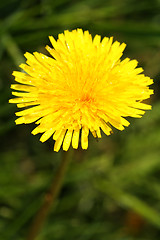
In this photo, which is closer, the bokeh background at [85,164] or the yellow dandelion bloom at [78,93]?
the yellow dandelion bloom at [78,93]

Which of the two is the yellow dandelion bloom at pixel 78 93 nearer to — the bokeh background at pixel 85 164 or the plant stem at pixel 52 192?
the plant stem at pixel 52 192

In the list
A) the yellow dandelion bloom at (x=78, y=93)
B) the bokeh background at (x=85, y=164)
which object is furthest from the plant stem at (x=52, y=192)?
the bokeh background at (x=85, y=164)

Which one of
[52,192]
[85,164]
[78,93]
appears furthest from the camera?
[85,164]

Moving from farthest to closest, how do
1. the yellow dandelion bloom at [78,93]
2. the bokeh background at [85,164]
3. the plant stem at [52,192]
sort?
1. the bokeh background at [85,164]
2. the plant stem at [52,192]
3. the yellow dandelion bloom at [78,93]

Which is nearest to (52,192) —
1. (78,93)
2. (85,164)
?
(78,93)

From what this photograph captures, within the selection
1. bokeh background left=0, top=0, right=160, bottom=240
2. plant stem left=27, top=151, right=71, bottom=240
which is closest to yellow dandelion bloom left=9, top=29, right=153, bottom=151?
plant stem left=27, top=151, right=71, bottom=240

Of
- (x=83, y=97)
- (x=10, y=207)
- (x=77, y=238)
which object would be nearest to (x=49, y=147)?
(x=10, y=207)

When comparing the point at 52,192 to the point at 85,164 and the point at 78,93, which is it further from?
the point at 85,164

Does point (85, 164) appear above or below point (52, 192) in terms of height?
above
